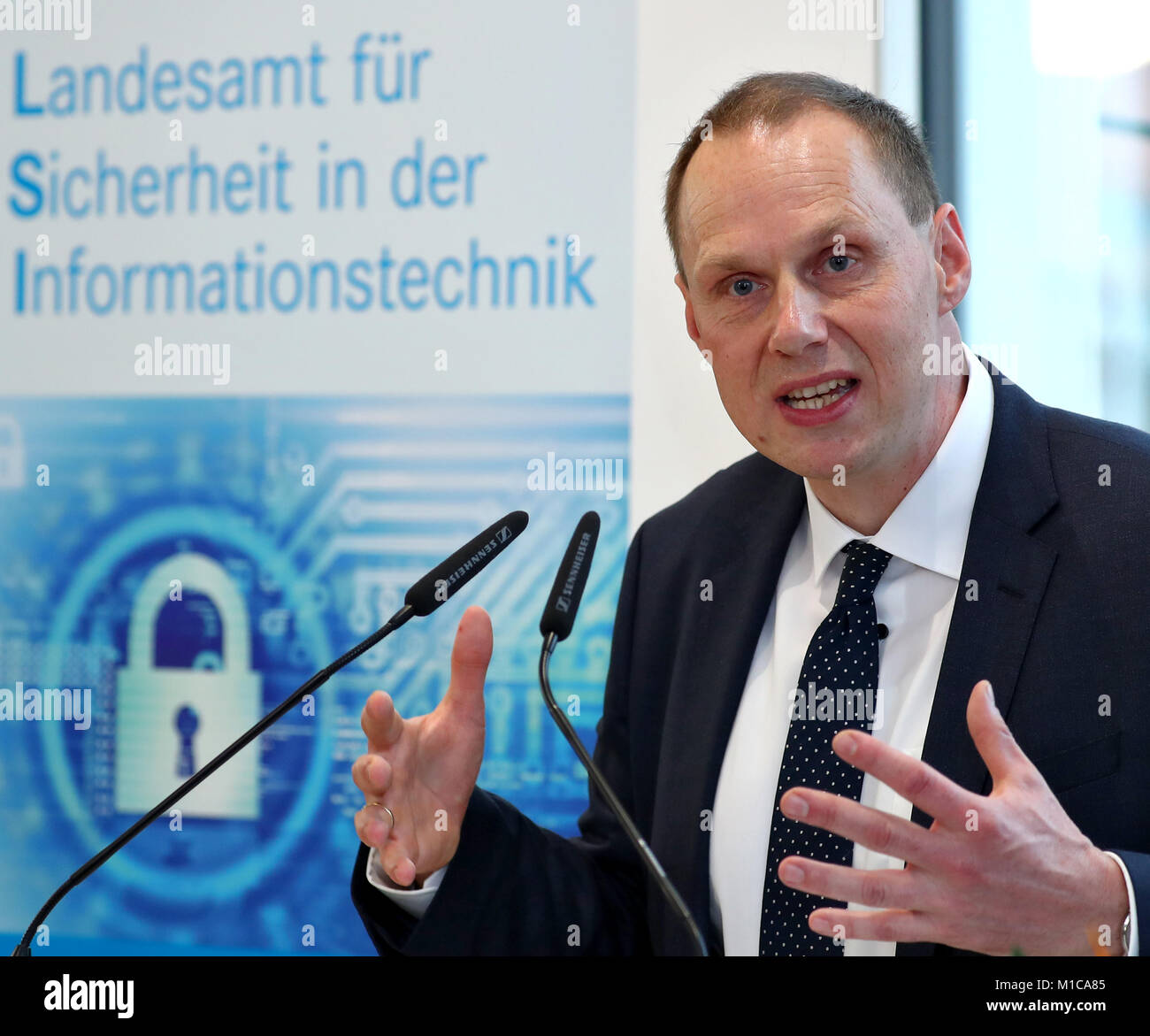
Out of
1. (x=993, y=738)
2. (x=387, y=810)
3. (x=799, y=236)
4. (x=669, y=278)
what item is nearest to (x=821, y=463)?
(x=799, y=236)

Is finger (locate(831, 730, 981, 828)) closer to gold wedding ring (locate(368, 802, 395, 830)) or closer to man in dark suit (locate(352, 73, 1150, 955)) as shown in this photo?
man in dark suit (locate(352, 73, 1150, 955))

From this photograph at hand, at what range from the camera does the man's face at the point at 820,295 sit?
1.39 m

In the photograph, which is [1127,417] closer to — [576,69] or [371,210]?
[576,69]

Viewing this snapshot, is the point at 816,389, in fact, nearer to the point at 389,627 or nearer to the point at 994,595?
the point at 994,595

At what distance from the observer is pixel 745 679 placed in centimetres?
155

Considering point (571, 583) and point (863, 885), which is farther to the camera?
point (571, 583)

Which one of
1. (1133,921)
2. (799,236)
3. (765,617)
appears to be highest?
(799,236)

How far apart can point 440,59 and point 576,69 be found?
11.8 inches

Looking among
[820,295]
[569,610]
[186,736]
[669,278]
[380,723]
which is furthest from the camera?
[186,736]

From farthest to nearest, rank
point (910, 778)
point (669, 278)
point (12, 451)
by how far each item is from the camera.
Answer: point (12, 451)
point (669, 278)
point (910, 778)

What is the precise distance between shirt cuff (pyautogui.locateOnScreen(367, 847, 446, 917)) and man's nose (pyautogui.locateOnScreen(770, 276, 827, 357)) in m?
0.81

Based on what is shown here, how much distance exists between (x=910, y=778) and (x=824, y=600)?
1.97ft

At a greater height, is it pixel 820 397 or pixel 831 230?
pixel 831 230

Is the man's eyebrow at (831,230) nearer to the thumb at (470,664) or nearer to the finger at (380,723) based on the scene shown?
the thumb at (470,664)
